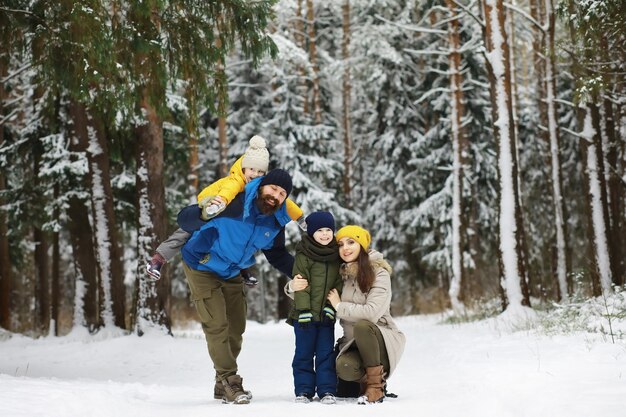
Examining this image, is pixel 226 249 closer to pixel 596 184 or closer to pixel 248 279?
pixel 248 279

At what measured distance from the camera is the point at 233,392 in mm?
5348

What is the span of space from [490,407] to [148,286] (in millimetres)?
Result: 8300

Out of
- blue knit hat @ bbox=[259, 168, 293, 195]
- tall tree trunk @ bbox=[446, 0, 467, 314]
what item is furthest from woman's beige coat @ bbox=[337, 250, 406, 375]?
tall tree trunk @ bbox=[446, 0, 467, 314]

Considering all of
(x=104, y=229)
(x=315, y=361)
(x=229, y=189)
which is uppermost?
(x=104, y=229)

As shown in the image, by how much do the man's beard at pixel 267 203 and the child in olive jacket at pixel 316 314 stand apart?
0.32 meters

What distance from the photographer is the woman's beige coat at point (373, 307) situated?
535 centimetres

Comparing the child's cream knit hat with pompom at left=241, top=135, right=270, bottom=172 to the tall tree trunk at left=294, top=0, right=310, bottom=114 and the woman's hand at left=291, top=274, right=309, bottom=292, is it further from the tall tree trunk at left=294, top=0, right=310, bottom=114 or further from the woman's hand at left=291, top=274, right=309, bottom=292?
the tall tree trunk at left=294, top=0, right=310, bottom=114

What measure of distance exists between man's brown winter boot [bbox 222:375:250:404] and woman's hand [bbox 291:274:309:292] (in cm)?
90

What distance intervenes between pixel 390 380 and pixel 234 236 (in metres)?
2.88

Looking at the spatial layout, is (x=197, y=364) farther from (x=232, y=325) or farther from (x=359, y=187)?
(x=359, y=187)

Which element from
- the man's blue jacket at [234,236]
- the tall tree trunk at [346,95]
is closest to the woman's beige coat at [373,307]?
the man's blue jacket at [234,236]

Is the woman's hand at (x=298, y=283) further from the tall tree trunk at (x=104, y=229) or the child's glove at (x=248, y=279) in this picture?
the tall tree trunk at (x=104, y=229)

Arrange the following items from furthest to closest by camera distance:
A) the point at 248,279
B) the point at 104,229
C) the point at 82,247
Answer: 1. the point at 82,247
2. the point at 104,229
3. the point at 248,279

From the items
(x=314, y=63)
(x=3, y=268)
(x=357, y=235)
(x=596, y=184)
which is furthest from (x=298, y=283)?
(x=314, y=63)
